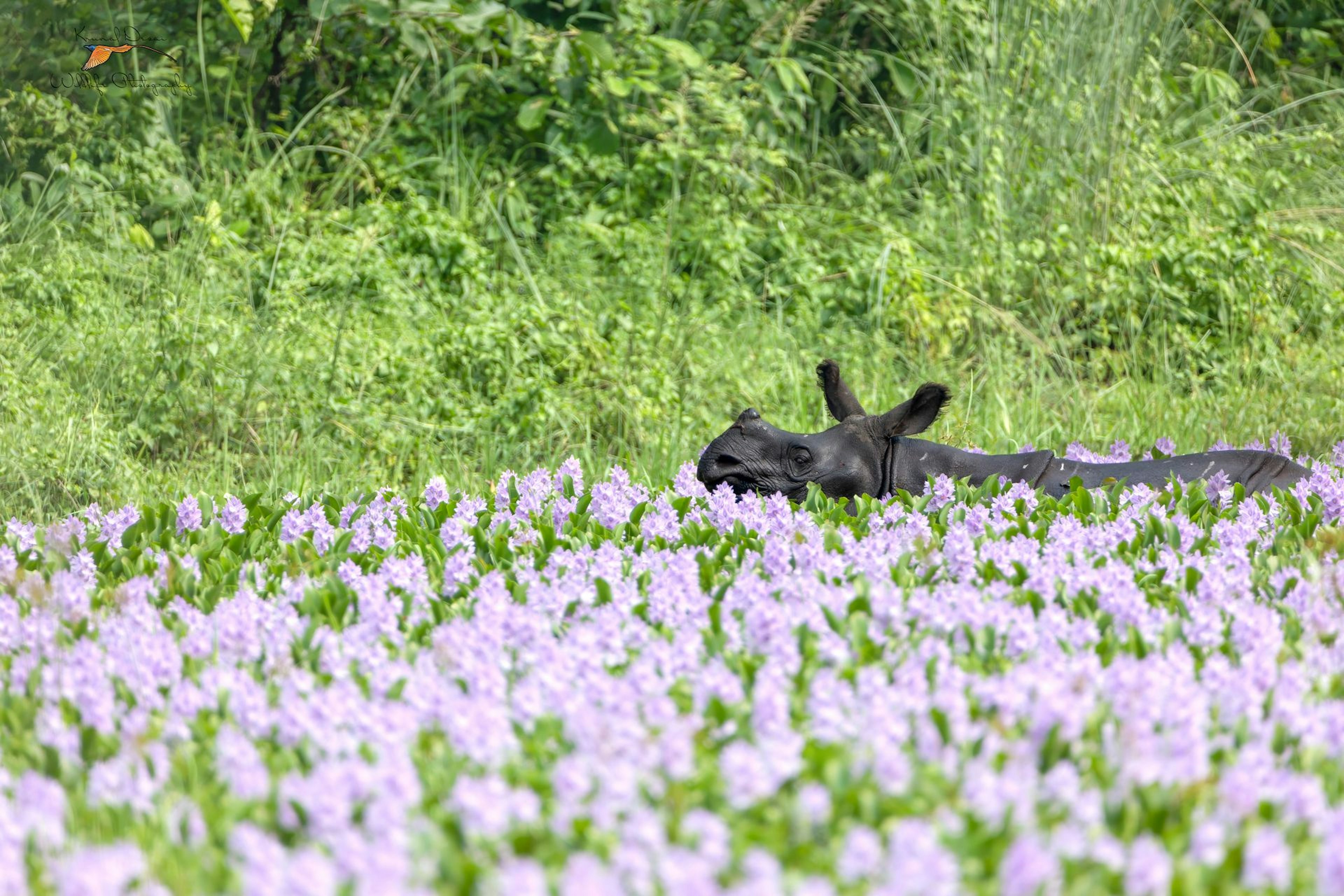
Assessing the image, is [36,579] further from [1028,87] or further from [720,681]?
[1028,87]

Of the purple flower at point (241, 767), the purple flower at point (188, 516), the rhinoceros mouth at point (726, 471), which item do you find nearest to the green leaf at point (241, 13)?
the purple flower at point (188, 516)

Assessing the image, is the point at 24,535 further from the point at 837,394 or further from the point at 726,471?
the point at 837,394

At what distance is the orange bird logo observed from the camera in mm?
8523

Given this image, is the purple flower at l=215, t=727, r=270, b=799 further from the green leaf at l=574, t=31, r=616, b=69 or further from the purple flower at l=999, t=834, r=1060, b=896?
the green leaf at l=574, t=31, r=616, b=69

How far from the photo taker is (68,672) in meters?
3.01

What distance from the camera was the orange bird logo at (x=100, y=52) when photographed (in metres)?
8.52

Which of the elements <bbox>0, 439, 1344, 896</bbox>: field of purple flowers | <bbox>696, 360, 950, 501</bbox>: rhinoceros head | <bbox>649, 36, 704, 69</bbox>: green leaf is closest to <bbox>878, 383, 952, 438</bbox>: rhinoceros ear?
<bbox>696, 360, 950, 501</bbox>: rhinoceros head

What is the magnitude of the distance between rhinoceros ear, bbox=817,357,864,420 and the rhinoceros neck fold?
0.24 meters

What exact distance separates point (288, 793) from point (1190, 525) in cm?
280

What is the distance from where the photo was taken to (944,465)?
5676 mm

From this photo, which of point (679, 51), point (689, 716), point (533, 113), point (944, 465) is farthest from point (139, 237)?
point (689, 716)

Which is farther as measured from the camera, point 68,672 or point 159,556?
point 159,556

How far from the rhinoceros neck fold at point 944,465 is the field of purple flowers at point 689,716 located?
1261mm

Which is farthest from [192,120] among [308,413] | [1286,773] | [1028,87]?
[1286,773]
